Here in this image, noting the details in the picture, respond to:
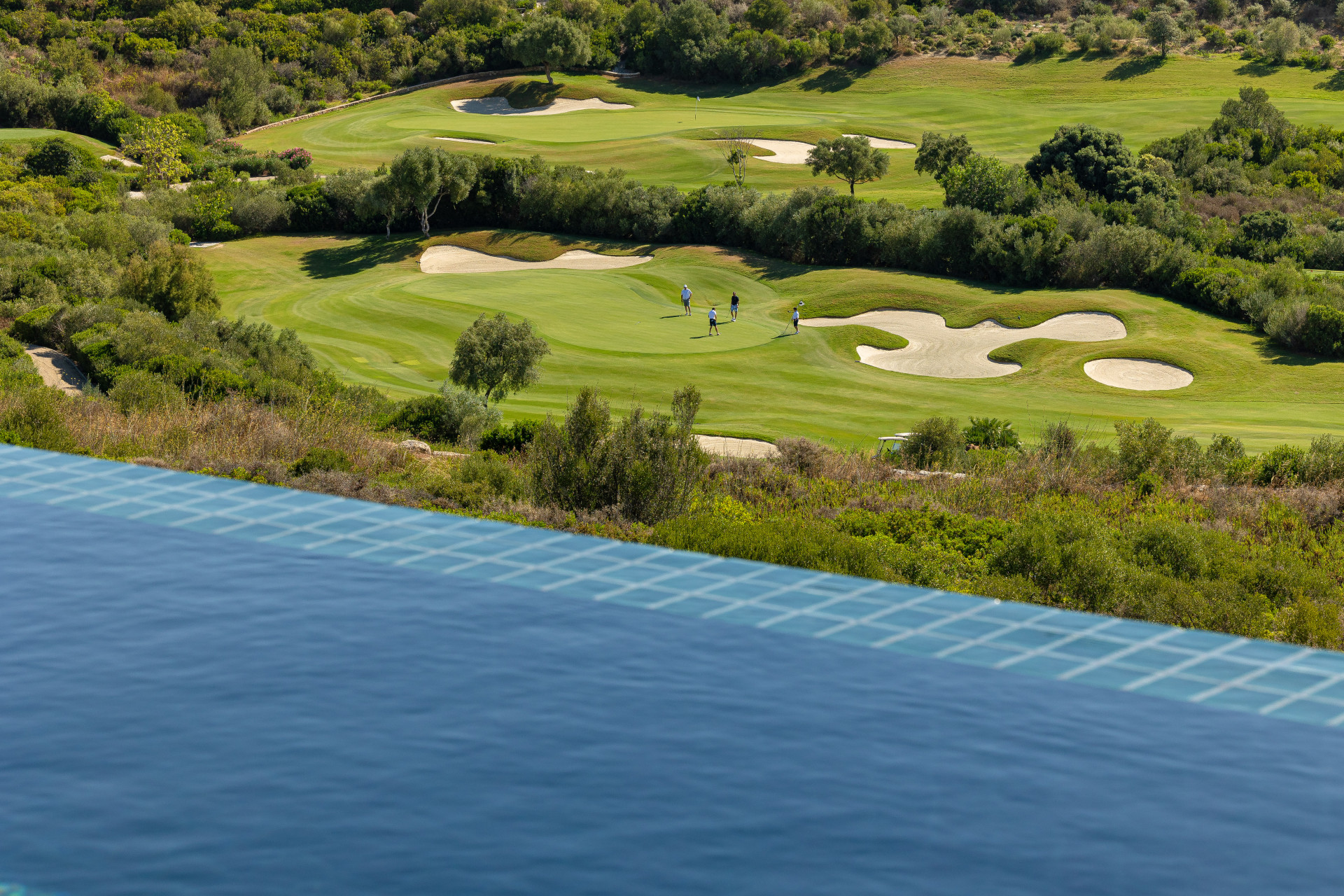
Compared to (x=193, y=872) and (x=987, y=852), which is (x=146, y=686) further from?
(x=987, y=852)

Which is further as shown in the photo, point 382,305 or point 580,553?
point 382,305

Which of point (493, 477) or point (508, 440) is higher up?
point (493, 477)

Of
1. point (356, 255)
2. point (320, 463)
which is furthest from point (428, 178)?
point (320, 463)

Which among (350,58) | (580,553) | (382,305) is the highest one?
(350,58)

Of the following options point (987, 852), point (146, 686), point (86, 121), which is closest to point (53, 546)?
point (146, 686)

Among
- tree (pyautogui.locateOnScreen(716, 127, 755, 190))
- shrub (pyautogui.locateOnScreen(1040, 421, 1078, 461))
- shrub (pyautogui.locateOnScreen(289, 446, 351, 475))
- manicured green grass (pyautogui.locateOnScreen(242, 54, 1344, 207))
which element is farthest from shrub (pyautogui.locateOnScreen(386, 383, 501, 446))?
manicured green grass (pyautogui.locateOnScreen(242, 54, 1344, 207))

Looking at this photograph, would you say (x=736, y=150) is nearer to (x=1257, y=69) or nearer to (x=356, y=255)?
(x=356, y=255)

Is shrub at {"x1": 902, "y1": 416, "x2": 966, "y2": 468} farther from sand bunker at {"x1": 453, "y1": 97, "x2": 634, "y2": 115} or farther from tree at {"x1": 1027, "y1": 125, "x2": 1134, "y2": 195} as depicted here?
sand bunker at {"x1": 453, "y1": 97, "x2": 634, "y2": 115}
